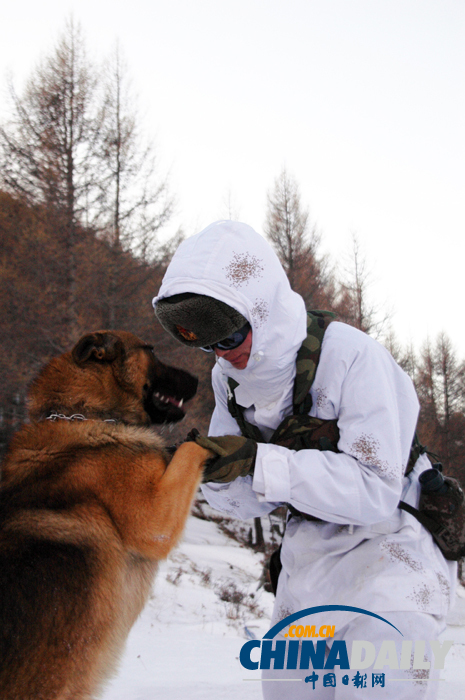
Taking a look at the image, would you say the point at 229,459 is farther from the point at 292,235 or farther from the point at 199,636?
the point at 292,235

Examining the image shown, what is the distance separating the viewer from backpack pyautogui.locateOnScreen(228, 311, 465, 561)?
2.09 metres

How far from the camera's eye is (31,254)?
11.1 m

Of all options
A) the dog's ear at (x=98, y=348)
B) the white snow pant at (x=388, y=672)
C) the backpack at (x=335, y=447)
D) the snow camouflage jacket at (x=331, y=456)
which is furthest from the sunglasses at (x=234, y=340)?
the white snow pant at (x=388, y=672)

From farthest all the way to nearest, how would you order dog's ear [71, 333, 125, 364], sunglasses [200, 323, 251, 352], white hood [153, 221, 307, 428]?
dog's ear [71, 333, 125, 364] → sunglasses [200, 323, 251, 352] → white hood [153, 221, 307, 428]

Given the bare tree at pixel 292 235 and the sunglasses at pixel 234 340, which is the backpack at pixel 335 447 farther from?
the bare tree at pixel 292 235

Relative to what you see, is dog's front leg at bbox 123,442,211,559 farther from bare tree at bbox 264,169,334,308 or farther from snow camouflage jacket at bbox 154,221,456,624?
bare tree at bbox 264,169,334,308

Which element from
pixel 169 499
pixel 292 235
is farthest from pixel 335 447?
pixel 292 235

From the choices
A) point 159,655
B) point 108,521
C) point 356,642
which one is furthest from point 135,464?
point 159,655

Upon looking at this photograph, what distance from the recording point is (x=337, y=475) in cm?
195

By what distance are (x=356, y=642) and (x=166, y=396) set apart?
5.03 feet

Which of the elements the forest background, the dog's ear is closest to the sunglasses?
the dog's ear

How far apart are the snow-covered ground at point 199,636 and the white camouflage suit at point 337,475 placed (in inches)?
24.1

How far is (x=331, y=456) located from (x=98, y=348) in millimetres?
1362

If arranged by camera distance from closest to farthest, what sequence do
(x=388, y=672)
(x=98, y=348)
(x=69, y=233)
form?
(x=388, y=672) → (x=98, y=348) → (x=69, y=233)
